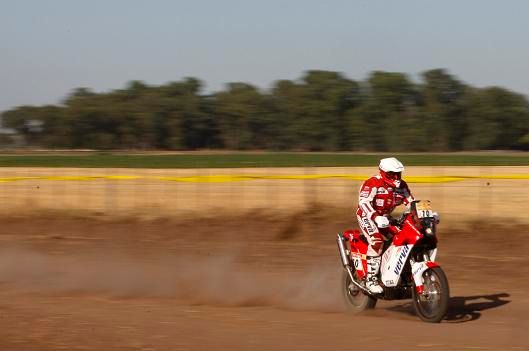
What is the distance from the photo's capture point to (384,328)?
30.3 feet

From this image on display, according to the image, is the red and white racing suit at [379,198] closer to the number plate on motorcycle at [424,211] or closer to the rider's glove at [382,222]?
the rider's glove at [382,222]

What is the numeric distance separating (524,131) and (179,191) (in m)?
68.7

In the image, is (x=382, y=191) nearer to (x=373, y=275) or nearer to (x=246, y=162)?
(x=373, y=275)

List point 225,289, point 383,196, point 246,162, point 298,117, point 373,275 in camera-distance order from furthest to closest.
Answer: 1. point 298,117
2. point 246,162
3. point 225,289
4. point 373,275
5. point 383,196

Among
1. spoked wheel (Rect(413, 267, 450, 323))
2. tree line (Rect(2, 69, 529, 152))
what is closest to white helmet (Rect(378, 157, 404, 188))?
spoked wheel (Rect(413, 267, 450, 323))

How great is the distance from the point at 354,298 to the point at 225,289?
2.37 metres

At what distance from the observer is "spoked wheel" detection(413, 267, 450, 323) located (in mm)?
9344

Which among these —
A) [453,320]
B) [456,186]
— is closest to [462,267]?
[453,320]

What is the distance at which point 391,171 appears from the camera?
9945 mm

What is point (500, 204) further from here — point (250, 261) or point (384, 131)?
point (384, 131)

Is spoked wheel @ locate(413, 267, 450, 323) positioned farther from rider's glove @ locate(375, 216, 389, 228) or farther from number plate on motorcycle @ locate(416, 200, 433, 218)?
rider's glove @ locate(375, 216, 389, 228)

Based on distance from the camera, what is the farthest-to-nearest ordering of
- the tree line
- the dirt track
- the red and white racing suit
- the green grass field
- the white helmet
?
1. the tree line
2. the green grass field
3. the red and white racing suit
4. the white helmet
5. the dirt track

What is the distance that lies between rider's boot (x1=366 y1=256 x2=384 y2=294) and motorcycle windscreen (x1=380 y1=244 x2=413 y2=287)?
121mm

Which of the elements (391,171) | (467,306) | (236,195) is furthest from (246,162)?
(391,171)
